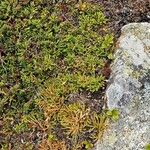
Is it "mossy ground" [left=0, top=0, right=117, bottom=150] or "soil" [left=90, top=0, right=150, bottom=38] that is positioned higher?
"soil" [left=90, top=0, right=150, bottom=38]

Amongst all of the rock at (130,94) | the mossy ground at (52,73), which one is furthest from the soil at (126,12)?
the rock at (130,94)

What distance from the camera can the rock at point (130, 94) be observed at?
18.9 feet

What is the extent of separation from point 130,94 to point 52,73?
1.30 m

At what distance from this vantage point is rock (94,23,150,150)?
5766 millimetres

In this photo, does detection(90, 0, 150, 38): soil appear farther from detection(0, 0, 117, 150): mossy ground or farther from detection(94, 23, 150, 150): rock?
detection(94, 23, 150, 150): rock

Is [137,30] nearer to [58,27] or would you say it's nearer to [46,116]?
[58,27]

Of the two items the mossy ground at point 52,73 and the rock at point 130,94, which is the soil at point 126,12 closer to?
the mossy ground at point 52,73

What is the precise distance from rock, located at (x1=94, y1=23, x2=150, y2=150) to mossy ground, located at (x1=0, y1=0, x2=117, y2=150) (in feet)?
0.58

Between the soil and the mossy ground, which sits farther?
the soil

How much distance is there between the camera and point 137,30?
6387 millimetres

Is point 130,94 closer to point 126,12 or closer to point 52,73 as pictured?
point 52,73

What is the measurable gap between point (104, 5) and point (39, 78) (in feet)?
5.37

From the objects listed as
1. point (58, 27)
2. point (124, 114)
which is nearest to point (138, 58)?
point (124, 114)

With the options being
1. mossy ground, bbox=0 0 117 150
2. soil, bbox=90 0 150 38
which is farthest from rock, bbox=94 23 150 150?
soil, bbox=90 0 150 38
